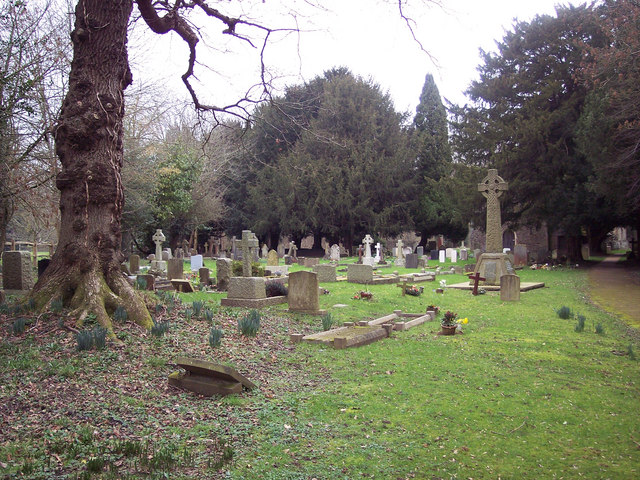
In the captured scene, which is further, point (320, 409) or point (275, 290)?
point (275, 290)

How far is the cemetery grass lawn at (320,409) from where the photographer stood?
13.1 feet

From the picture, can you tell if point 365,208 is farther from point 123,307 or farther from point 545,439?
point 545,439

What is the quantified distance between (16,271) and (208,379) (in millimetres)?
9710

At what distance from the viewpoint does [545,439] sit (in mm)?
4660

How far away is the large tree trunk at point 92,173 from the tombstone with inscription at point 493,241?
1310cm

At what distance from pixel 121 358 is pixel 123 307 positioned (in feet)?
5.32

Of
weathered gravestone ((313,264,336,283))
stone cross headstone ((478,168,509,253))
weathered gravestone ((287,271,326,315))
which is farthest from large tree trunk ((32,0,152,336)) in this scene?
stone cross headstone ((478,168,509,253))

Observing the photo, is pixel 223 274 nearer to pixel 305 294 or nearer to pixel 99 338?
pixel 305 294

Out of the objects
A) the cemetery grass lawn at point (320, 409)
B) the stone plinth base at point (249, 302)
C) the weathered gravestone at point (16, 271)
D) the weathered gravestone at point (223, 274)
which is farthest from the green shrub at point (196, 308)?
the weathered gravestone at point (16, 271)

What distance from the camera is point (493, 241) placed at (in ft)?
61.1

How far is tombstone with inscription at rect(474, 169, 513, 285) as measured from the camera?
17906 mm

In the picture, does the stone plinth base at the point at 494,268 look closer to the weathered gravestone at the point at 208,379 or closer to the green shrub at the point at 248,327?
the green shrub at the point at 248,327

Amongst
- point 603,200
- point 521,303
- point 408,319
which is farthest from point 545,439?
point 603,200

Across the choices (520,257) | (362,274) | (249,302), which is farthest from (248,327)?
(520,257)
